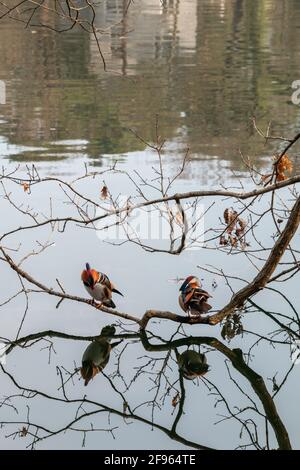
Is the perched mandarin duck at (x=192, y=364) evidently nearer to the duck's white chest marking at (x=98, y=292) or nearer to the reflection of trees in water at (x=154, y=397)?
the reflection of trees in water at (x=154, y=397)

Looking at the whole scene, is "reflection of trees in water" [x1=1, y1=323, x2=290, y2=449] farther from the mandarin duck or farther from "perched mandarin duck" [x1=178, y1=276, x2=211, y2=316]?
"perched mandarin duck" [x1=178, y1=276, x2=211, y2=316]

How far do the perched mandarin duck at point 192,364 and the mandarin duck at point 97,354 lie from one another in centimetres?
49

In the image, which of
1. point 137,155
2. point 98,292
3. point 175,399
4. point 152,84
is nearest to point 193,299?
point 98,292

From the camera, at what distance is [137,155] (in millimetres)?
11070

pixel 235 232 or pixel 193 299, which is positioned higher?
pixel 235 232

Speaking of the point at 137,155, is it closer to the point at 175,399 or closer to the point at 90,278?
the point at 90,278

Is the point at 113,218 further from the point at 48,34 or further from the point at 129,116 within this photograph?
the point at 48,34

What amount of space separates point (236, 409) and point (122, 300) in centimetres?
162

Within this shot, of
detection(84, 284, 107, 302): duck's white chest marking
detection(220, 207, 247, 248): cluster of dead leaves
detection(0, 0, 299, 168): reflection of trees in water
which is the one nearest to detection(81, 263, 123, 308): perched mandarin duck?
detection(84, 284, 107, 302): duck's white chest marking

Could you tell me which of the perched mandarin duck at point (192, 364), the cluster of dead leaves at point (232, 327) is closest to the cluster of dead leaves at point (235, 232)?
the cluster of dead leaves at point (232, 327)

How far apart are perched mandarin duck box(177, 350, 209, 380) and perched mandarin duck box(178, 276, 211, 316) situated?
12.7 inches

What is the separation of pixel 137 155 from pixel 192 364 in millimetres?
5420

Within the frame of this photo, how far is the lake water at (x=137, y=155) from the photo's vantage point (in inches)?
216

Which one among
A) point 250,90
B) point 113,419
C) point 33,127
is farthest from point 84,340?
point 250,90
